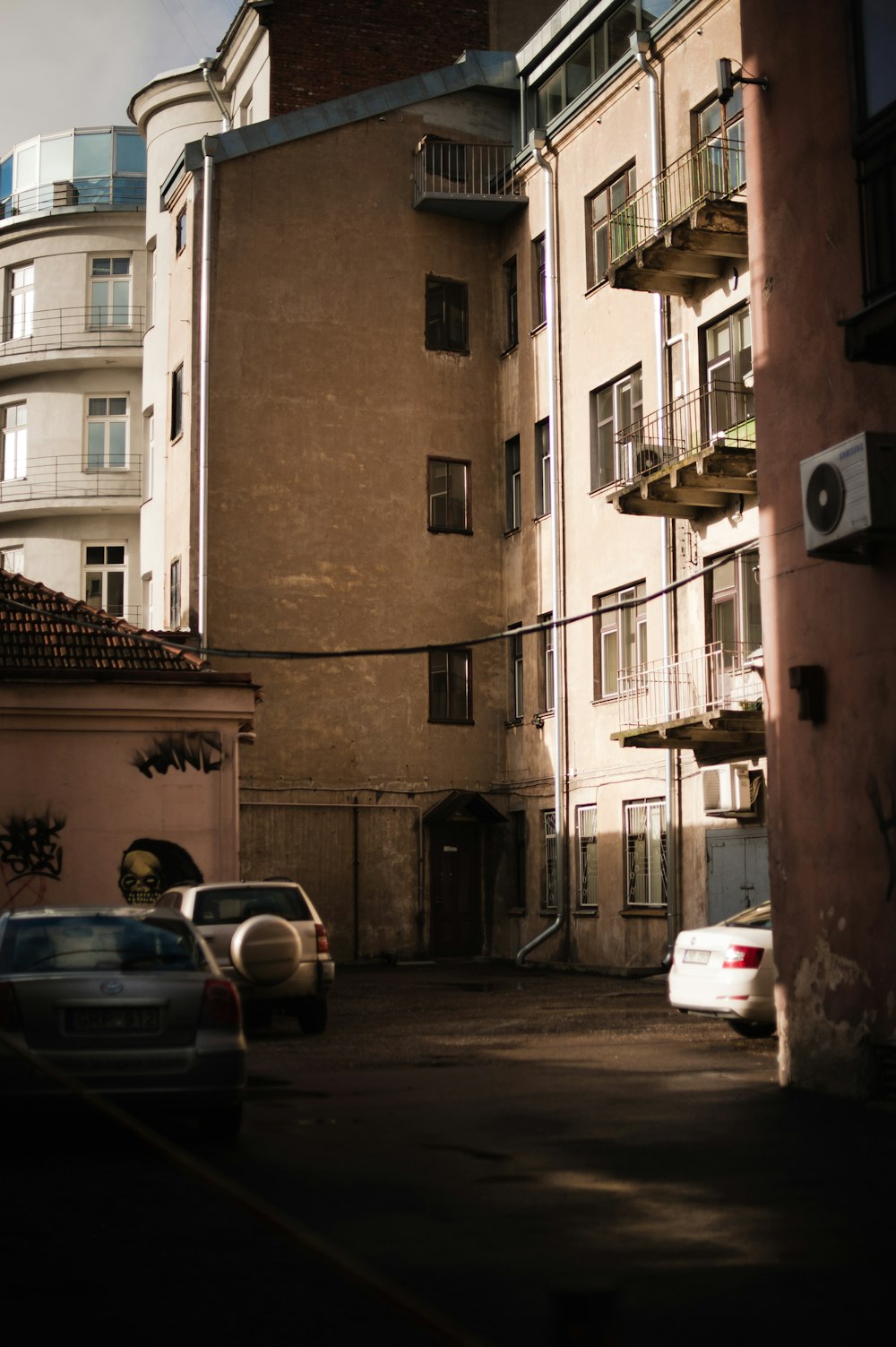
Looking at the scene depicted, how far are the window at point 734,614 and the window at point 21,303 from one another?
79.5 feet

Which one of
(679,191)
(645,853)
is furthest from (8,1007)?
(679,191)

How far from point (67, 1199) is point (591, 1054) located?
7484 mm

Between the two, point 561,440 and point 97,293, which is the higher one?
point 97,293

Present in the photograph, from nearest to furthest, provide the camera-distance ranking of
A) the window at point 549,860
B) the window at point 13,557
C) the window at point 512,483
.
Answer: the window at point 549,860 → the window at point 512,483 → the window at point 13,557

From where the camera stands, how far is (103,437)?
41.2 m

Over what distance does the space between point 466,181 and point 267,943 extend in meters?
21.8

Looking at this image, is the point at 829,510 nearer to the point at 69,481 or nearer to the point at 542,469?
the point at 542,469

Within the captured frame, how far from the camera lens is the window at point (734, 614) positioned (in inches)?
950

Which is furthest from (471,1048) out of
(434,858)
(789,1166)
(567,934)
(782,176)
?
(434,858)

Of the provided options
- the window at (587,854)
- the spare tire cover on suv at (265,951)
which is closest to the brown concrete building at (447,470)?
the window at (587,854)

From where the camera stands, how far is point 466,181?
3366 cm

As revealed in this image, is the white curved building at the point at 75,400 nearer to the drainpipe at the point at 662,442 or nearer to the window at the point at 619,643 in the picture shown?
the window at the point at 619,643

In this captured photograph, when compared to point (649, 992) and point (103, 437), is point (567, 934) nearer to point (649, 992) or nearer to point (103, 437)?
point (649, 992)

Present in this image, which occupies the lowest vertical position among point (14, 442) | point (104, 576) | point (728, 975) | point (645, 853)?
point (728, 975)
